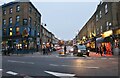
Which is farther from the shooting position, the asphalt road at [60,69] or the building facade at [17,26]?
the building facade at [17,26]

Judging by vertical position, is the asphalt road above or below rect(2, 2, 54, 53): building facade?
below

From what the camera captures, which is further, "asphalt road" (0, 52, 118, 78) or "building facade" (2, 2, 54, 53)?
"building facade" (2, 2, 54, 53)

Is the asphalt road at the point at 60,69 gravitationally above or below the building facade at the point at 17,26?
below

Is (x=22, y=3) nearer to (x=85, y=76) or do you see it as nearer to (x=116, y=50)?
(x=116, y=50)

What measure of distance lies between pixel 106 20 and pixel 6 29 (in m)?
28.3

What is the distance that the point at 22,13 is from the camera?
5488cm

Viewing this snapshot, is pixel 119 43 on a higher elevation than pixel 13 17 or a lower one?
lower

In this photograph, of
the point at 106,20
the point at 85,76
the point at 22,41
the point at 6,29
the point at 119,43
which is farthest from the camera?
the point at 6,29

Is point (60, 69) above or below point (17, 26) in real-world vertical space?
below

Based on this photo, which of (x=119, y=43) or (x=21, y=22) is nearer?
(x=119, y=43)

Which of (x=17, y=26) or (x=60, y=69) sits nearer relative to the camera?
(x=60, y=69)

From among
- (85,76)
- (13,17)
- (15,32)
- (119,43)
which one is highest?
(13,17)

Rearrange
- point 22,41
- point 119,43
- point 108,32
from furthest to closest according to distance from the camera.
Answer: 1. point 22,41
2. point 108,32
3. point 119,43

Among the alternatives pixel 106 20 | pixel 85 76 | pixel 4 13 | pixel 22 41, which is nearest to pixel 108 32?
pixel 106 20
